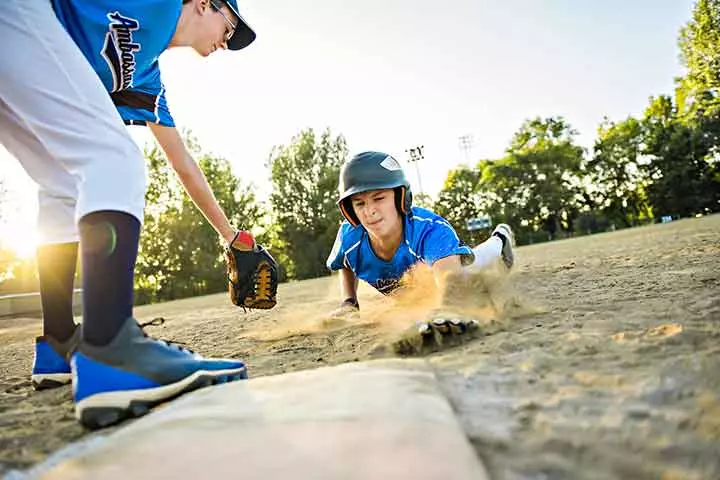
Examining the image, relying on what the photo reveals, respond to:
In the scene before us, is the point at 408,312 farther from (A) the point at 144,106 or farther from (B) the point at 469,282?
(A) the point at 144,106

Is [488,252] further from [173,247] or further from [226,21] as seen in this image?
[173,247]

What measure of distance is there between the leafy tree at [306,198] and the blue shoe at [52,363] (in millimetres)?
26004

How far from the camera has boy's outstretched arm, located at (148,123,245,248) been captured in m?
2.05

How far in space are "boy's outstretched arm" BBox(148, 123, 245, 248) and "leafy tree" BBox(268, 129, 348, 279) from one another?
25666mm

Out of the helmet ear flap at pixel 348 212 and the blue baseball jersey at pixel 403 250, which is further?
the helmet ear flap at pixel 348 212

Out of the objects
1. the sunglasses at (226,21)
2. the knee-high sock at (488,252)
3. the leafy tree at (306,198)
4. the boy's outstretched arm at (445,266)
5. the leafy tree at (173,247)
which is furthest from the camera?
the leafy tree at (306,198)

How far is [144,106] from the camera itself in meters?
1.90

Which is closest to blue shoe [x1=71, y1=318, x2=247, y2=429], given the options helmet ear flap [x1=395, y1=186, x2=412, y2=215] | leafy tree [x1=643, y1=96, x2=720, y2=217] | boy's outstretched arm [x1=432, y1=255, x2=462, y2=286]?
boy's outstretched arm [x1=432, y1=255, x2=462, y2=286]

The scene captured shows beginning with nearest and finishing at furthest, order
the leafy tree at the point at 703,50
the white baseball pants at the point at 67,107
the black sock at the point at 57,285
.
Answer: the white baseball pants at the point at 67,107, the black sock at the point at 57,285, the leafy tree at the point at 703,50

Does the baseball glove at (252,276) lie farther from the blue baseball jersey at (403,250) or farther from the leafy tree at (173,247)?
the leafy tree at (173,247)

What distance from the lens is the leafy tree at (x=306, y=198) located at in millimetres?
28859

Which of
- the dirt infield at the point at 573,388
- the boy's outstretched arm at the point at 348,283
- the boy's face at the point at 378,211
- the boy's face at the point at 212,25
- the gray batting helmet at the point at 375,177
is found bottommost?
the dirt infield at the point at 573,388

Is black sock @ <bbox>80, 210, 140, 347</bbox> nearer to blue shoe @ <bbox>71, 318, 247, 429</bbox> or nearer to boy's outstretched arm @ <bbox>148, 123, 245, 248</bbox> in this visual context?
blue shoe @ <bbox>71, 318, 247, 429</bbox>

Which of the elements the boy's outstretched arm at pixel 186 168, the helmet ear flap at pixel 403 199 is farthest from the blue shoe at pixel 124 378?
the helmet ear flap at pixel 403 199
